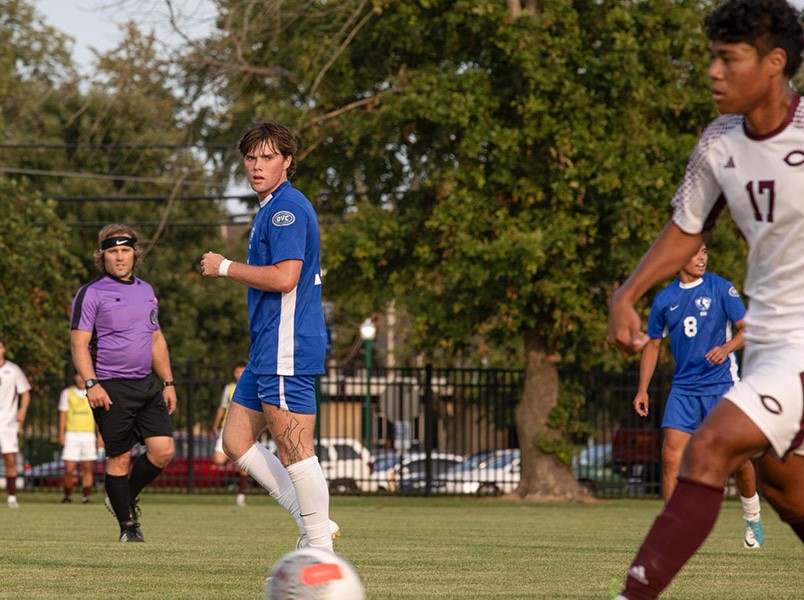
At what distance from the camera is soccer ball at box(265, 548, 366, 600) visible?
4.86m

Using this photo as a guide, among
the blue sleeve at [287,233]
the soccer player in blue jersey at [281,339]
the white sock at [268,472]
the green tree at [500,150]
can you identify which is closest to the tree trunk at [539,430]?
the green tree at [500,150]

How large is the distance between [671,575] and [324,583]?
116 centimetres

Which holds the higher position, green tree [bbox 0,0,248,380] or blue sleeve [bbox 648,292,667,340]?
green tree [bbox 0,0,248,380]

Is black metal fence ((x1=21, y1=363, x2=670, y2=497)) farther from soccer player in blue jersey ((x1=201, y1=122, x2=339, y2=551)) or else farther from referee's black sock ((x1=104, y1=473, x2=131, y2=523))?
soccer player in blue jersey ((x1=201, y1=122, x2=339, y2=551))

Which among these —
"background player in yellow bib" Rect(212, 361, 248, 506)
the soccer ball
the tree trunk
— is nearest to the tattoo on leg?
the soccer ball

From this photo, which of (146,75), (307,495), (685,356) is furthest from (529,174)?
(307,495)

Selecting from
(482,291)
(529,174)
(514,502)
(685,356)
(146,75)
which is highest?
(146,75)

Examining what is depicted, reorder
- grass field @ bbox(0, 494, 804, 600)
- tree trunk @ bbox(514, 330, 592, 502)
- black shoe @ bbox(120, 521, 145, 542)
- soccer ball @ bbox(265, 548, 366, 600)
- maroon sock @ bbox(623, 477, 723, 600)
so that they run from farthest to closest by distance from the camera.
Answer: tree trunk @ bbox(514, 330, 592, 502) → black shoe @ bbox(120, 521, 145, 542) → grass field @ bbox(0, 494, 804, 600) → soccer ball @ bbox(265, 548, 366, 600) → maroon sock @ bbox(623, 477, 723, 600)

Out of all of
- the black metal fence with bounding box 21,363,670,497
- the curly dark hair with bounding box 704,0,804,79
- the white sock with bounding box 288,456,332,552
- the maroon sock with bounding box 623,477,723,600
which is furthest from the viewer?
the black metal fence with bounding box 21,363,670,497

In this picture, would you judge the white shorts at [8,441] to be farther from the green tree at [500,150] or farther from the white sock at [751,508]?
the white sock at [751,508]

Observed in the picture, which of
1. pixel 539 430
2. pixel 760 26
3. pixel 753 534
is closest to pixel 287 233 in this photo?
pixel 760 26

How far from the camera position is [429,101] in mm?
23188

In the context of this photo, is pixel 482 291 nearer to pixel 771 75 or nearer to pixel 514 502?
pixel 514 502

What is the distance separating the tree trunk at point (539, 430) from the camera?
82.9 ft
